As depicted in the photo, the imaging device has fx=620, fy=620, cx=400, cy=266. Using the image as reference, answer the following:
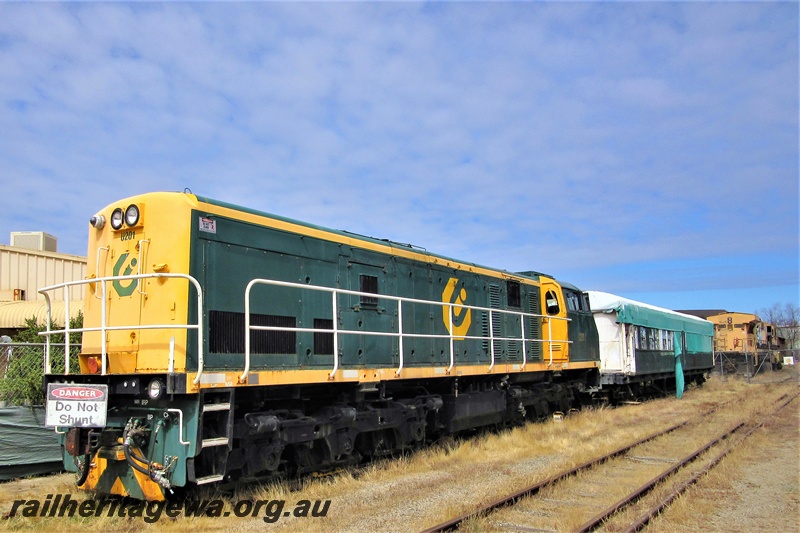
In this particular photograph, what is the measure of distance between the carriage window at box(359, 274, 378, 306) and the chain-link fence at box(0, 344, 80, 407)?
4.70m

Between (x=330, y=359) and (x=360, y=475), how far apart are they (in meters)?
1.64

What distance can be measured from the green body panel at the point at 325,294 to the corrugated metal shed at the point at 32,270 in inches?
522

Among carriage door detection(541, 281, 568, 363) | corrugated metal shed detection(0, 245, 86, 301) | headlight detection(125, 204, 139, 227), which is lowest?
carriage door detection(541, 281, 568, 363)

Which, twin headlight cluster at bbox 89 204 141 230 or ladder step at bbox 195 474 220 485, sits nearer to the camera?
ladder step at bbox 195 474 220 485

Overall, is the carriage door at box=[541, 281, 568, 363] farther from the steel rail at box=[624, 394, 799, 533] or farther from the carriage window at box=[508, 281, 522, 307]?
the steel rail at box=[624, 394, 799, 533]

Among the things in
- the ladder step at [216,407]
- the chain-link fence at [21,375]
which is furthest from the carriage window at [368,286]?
the chain-link fence at [21,375]

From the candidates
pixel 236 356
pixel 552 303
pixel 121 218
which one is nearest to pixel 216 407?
pixel 236 356

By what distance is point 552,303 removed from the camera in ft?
49.3

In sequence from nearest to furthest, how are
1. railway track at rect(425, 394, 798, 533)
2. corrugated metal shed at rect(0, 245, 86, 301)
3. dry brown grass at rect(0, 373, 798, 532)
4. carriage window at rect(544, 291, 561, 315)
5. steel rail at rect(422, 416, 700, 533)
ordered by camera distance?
steel rail at rect(422, 416, 700, 533) < dry brown grass at rect(0, 373, 798, 532) < railway track at rect(425, 394, 798, 533) < carriage window at rect(544, 291, 561, 315) < corrugated metal shed at rect(0, 245, 86, 301)

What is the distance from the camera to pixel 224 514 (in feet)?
21.8

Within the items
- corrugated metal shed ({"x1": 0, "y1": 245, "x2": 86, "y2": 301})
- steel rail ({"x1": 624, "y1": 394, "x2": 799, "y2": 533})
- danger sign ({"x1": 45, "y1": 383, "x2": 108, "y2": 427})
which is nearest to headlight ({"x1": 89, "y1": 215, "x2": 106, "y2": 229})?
danger sign ({"x1": 45, "y1": 383, "x2": 108, "y2": 427})

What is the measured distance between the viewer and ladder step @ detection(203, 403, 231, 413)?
21.1ft

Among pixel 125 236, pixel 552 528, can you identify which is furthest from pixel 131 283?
pixel 552 528

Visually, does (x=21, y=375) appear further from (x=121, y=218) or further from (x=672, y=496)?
(x=672, y=496)
